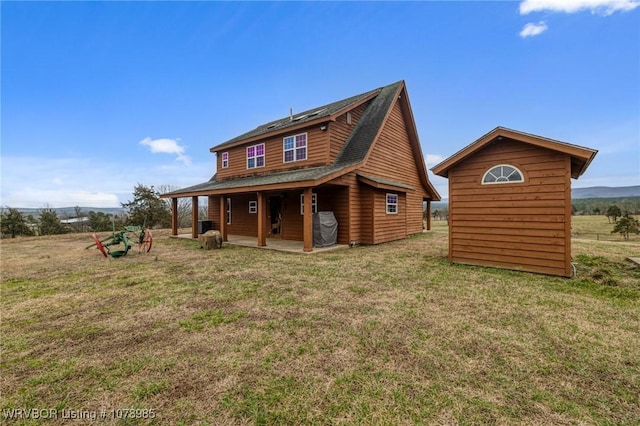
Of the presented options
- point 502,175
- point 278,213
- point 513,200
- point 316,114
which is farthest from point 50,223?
point 513,200

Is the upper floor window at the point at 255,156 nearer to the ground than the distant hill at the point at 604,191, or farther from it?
nearer to the ground

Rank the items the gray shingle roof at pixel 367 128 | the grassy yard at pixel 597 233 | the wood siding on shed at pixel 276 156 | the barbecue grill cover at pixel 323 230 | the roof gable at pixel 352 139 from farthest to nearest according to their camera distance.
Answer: the grassy yard at pixel 597 233 < the wood siding on shed at pixel 276 156 < the gray shingle roof at pixel 367 128 < the barbecue grill cover at pixel 323 230 < the roof gable at pixel 352 139

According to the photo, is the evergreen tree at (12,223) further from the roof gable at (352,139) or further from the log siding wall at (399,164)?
the log siding wall at (399,164)

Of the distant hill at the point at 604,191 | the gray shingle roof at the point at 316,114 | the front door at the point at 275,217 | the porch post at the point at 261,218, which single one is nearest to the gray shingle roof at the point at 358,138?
the gray shingle roof at the point at 316,114

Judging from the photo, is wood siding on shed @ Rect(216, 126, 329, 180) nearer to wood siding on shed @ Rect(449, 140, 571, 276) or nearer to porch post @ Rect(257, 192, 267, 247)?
porch post @ Rect(257, 192, 267, 247)

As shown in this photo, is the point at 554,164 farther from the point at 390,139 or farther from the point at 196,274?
the point at 196,274

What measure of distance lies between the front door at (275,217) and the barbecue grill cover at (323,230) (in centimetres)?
353

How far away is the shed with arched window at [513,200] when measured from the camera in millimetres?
5895

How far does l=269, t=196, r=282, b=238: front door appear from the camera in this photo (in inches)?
531

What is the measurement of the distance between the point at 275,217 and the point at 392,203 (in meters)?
6.24

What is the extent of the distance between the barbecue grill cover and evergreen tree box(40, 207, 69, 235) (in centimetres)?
2241

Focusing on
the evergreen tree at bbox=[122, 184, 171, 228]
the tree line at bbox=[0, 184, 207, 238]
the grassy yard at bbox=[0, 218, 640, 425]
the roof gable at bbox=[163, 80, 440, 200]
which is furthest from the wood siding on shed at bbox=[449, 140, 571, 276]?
the evergreen tree at bbox=[122, 184, 171, 228]

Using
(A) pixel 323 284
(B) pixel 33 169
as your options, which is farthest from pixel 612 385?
(B) pixel 33 169

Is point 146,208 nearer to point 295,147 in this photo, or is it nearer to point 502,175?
point 295,147
